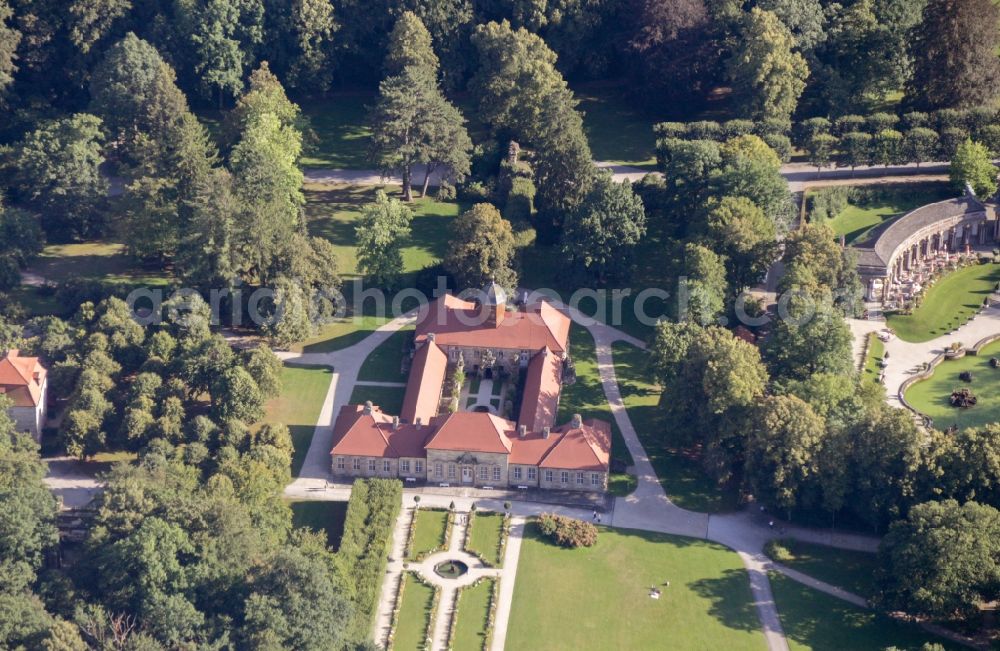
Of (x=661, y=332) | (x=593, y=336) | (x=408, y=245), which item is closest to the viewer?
(x=661, y=332)

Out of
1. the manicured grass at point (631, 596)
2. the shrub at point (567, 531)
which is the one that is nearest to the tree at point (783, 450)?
the manicured grass at point (631, 596)

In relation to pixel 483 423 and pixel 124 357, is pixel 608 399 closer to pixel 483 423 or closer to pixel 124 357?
pixel 483 423

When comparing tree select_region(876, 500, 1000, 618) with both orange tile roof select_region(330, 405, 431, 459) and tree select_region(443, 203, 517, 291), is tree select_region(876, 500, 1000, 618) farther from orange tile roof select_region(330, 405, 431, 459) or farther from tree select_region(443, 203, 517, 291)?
tree select_region(443, 203, 517, 291)

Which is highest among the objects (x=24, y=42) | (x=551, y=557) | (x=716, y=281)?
(x=24, y=42)

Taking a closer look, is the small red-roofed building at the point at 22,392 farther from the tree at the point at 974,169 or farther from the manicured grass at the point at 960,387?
the tree at the point at 974,169

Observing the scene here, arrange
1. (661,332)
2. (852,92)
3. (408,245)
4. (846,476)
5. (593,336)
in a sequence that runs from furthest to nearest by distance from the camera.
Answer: (852,92) → (408,245) → (593,336) → (661,332) → (846,476)

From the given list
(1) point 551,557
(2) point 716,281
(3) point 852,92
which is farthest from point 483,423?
(3) point 852,92

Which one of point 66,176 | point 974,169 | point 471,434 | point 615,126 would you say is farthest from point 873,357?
point 66,176
